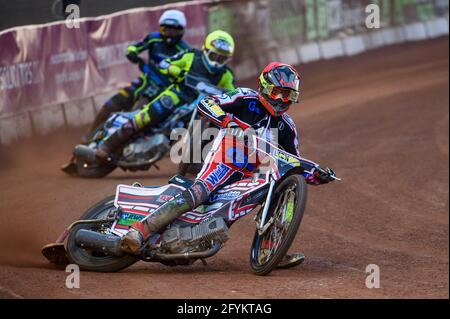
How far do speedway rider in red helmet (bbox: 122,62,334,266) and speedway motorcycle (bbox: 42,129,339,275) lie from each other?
0.38 feet

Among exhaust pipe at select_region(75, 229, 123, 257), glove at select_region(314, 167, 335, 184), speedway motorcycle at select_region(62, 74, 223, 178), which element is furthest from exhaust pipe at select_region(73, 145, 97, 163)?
glove at select_region(314, 167, 335, 184)

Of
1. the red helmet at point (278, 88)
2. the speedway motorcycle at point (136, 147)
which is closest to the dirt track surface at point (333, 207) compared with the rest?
the speedway motorcycle at point (136, 147)

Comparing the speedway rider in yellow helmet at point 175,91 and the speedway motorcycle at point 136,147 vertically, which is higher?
the speedway rider in yellow helmet at point 175,91

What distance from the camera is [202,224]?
→ 810cm

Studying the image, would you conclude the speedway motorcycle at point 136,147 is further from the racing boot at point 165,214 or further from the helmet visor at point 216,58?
the racing boot at point 165,214

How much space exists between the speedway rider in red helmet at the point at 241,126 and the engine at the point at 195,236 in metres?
0.14

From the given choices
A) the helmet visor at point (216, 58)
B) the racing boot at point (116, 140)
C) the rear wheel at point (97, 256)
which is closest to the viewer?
the rear wheel at point (97, 256)

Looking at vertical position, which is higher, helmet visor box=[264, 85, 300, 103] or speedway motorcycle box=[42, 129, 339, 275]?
helmet visor box=[264, 85, 300, 103]

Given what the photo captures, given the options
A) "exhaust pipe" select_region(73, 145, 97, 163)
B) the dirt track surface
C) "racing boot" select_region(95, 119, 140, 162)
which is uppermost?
"racing boot" select_region(95, 119, 140, 162)

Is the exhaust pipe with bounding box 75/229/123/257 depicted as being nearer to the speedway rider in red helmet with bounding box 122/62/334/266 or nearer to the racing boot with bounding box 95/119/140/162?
the speedway rider in red helmet with bounding box 122/62/334/266

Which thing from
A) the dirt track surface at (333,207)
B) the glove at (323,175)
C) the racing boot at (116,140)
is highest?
the glove at (323,175)

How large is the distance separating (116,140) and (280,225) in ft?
17.8

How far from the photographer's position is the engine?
26.2 feet

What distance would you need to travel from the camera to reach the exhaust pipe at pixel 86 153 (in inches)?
514
